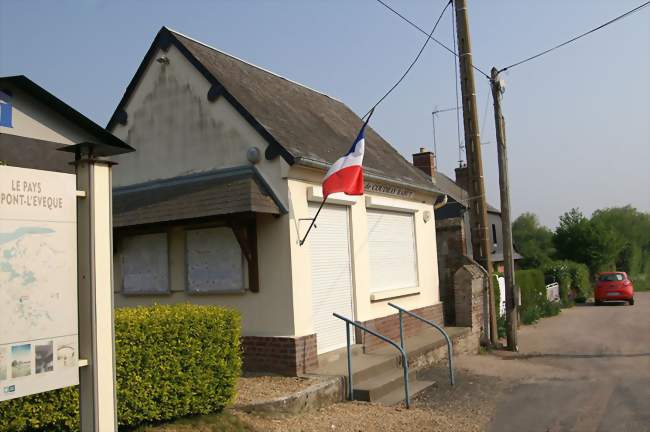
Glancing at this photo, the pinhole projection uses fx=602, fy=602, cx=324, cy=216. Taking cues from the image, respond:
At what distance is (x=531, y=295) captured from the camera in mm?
23109

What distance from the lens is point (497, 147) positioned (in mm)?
14680

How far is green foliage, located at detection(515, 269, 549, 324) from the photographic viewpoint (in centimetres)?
2092

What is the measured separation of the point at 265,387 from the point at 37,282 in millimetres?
4920

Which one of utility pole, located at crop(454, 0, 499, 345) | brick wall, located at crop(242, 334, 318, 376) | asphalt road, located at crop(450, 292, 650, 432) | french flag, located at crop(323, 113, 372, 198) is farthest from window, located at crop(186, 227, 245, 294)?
utility pole, located at crop(454, 0, 499, 345)

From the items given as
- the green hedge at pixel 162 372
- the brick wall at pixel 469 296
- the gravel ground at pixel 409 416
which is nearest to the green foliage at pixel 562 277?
the brick wall at pixel 469 296

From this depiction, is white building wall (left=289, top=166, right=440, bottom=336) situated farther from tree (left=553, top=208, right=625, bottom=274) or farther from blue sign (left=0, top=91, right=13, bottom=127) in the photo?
tree (left=553, top=208, right=625, bottom=274)

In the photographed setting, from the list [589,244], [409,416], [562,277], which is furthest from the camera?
[589,244]

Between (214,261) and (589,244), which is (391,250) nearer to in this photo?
(214,261)

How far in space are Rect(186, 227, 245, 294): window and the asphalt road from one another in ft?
14.6

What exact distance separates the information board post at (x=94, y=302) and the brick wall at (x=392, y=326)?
6990mm

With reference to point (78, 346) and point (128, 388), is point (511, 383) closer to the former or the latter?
point (128, 388)

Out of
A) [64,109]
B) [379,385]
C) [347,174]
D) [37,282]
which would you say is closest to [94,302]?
[37,282]

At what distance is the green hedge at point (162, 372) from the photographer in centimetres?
516

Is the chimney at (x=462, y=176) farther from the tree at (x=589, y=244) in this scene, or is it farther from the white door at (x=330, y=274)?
the white door at (x=330, y=274)
